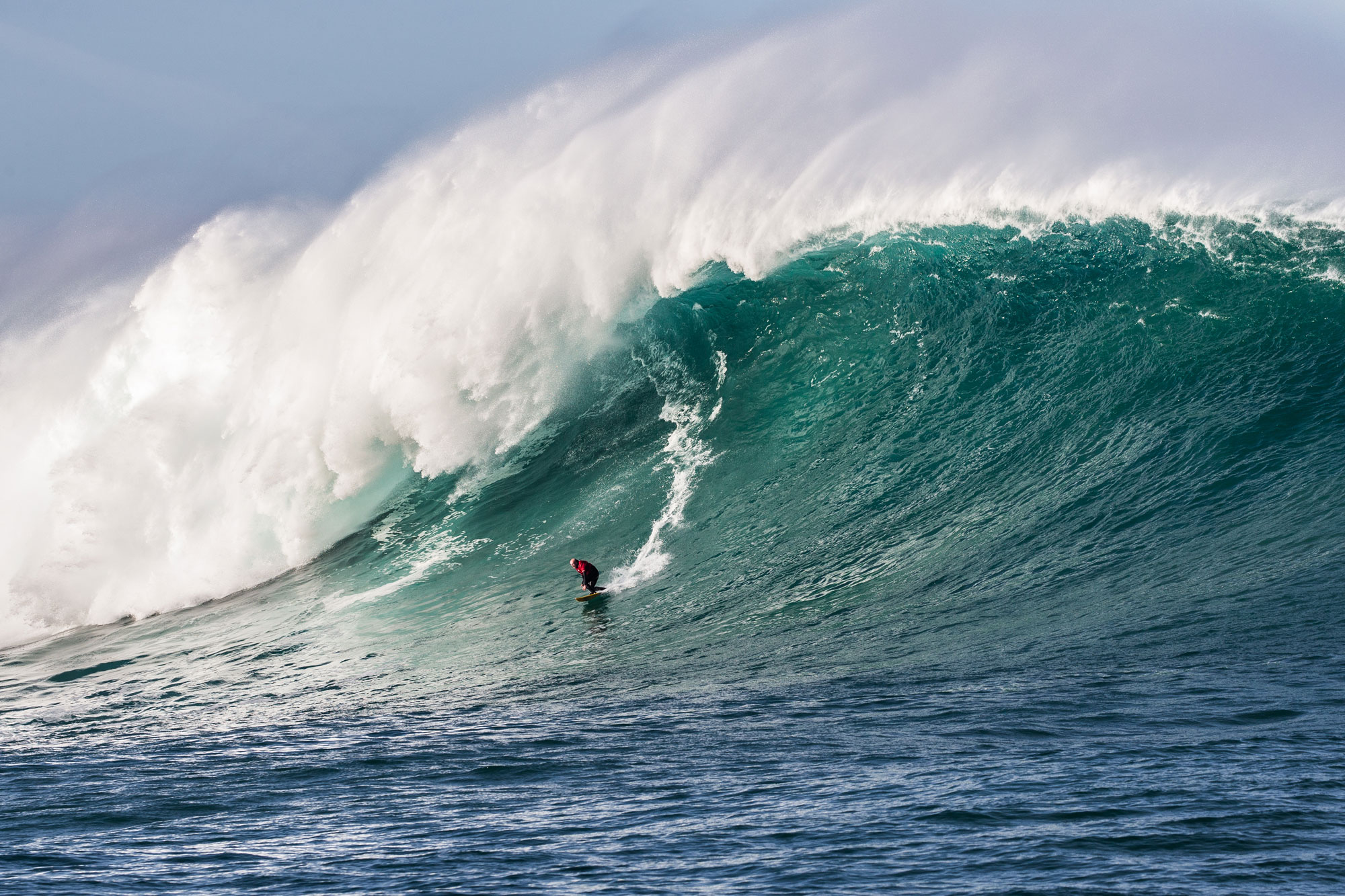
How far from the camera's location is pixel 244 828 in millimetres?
5109

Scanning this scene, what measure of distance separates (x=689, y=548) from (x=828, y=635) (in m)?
3.27

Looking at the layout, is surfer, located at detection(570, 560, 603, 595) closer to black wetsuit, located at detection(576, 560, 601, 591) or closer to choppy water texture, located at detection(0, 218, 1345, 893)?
black wetsuit, located at detection(576, 560, 601, 591)

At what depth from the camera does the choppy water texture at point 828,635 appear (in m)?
4.28

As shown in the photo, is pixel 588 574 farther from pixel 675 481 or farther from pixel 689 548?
pixel 675 481

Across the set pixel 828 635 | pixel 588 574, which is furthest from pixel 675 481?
pixel 828 635

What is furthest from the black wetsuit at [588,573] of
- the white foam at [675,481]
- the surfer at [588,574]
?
the white foam at [675,481]

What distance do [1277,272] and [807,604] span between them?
334 inches

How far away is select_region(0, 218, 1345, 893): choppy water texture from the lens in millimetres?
4281

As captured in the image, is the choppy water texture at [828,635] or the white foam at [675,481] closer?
the choppy water texture at [828,635]

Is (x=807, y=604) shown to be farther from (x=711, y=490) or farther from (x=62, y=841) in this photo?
(x=62, y=841)

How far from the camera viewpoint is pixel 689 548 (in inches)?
450

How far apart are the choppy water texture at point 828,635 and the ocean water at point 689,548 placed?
0.16 feet

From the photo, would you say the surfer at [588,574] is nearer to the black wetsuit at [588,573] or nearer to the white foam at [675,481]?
the black wetsuit at [588,573]

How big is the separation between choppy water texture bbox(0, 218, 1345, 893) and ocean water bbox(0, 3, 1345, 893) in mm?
49
